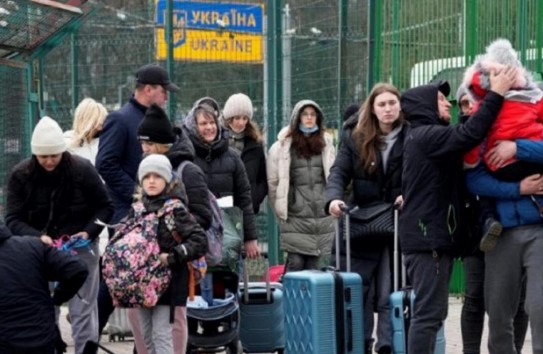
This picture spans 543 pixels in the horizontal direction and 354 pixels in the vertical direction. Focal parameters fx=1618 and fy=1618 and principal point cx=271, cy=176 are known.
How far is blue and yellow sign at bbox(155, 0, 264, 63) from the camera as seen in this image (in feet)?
51.3

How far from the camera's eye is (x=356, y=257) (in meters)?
10.6

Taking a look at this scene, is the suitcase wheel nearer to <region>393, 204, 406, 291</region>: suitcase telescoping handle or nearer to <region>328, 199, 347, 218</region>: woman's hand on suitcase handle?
<region>393, 204, 406, 291</region>: suitcase telescoping handle

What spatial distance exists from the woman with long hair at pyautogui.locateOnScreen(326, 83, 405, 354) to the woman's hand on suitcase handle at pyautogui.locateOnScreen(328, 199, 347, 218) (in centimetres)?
16

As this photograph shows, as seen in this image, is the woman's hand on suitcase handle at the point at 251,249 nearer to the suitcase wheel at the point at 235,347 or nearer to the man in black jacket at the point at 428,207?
the suitcase wheel at the point at 235,347

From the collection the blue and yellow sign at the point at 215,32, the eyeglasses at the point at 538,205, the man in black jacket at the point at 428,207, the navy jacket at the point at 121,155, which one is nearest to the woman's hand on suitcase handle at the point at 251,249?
the navy jacket at the point at 121,155

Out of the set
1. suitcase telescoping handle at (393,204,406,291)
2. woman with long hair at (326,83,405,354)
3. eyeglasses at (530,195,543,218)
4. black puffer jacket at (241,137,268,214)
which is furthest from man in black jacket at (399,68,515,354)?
black puffer jacket at (241,137,268,214)

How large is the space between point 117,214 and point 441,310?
2.74m

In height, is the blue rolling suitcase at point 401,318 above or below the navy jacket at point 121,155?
below

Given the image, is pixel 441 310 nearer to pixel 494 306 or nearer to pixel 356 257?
pixel 494 306

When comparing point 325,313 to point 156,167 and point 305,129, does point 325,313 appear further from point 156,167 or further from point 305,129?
point 305,129

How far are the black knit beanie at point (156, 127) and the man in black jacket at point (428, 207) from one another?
1.66 meters

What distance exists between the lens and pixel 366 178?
34.4 feet

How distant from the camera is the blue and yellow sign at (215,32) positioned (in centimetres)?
1562

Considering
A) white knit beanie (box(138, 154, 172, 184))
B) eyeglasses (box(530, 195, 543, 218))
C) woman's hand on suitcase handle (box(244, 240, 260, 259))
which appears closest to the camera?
eyeglasses (box(530, 195, 543, 218))
